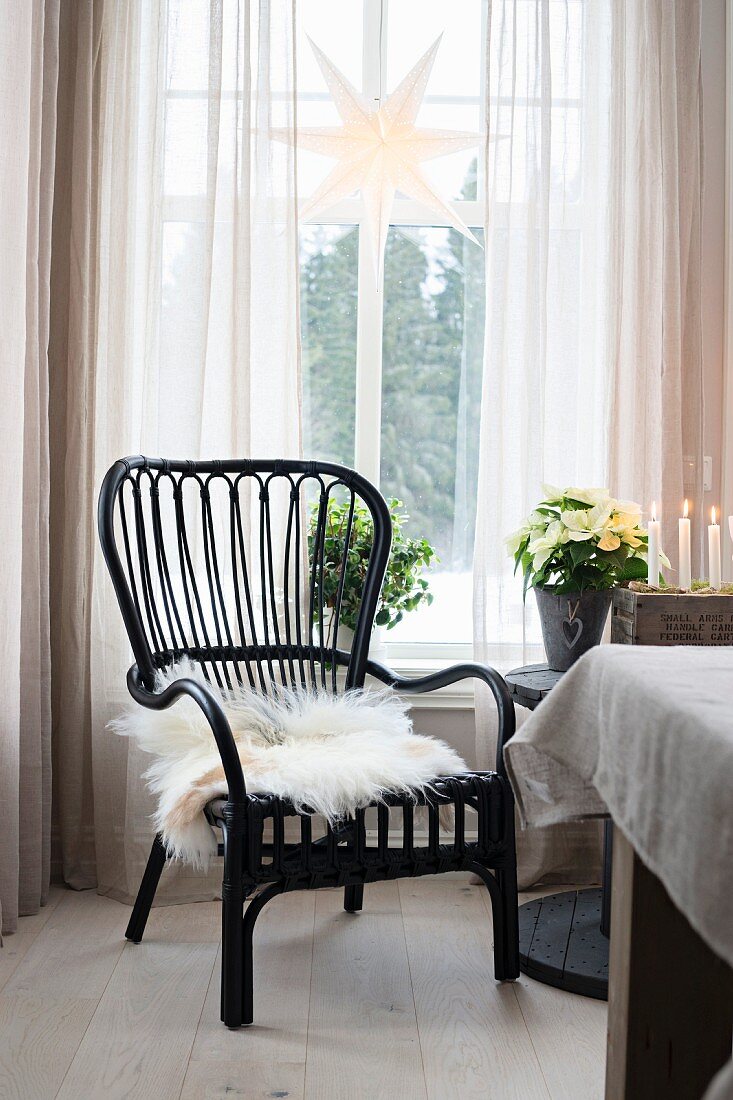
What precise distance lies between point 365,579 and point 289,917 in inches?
31.4

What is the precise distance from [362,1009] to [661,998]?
966 millimetres

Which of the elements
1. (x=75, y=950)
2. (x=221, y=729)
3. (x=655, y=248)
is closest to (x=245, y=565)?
(x=221, y=729)

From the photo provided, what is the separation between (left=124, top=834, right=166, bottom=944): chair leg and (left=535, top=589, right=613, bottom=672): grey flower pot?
92 cm

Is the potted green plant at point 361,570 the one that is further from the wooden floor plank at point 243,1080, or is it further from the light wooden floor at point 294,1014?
the wooden floor plank at point 243,1080

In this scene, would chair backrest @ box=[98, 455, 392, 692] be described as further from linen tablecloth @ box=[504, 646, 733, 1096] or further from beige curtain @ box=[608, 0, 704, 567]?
linen tablecloth @ box=[504, 646, 733, 1096]

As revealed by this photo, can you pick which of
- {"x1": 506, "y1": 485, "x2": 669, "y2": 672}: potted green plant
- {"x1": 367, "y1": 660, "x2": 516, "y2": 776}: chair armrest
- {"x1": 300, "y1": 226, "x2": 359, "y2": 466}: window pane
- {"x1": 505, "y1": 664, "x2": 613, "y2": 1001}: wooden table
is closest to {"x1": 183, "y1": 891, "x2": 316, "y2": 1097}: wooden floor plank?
Answer: {"x1": 505, "y1": 664, "x2": 613, "y2": 1001}: wooden table

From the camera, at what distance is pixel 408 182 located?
2.45m

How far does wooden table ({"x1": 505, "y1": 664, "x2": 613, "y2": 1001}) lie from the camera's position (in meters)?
1.92

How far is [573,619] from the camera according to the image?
2107 millimetres

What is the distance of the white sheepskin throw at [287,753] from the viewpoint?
5.65ft

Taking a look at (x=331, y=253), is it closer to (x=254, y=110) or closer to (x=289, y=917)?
(x=254, y=110)

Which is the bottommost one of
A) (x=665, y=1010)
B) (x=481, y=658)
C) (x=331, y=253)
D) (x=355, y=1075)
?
(x=355, y=1075)

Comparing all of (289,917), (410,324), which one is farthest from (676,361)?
(289,917)

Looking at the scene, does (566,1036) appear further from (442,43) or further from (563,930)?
(442,43)
